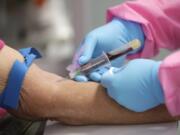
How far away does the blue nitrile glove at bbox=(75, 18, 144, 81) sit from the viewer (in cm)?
77

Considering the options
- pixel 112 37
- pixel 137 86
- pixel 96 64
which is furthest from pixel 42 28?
pixel 137 86

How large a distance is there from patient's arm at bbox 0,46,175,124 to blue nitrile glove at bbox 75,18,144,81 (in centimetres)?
14

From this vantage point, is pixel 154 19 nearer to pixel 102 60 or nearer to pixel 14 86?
pixel 102 60

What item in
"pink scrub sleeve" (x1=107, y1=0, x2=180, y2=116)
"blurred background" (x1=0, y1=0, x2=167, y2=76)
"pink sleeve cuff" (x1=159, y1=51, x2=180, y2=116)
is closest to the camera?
"pink sleeve cuff" (x1=159, y1=51, x2=180, y2=116)

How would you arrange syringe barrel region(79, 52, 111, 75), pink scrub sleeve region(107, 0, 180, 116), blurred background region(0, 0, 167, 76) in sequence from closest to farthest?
syringe barrel region(79, 52, 111, 75), pink scrub sleeve region(107, 0, 180, 116), blurred background region(0, 0, 167, 76)

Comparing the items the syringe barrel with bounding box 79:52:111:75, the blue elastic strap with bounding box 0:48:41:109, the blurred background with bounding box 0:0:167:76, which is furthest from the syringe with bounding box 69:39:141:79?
the blurred background with bounding box 0:0:167:76

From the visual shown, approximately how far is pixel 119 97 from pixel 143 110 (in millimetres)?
46

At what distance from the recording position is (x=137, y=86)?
0.56 m

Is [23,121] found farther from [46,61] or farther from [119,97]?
[46,61]

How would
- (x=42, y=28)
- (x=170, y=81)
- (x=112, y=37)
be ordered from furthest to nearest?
(x=42, y=28) < (x=112, y=37) < (x=170, y=81)

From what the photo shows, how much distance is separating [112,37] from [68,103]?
Result: 0.81ft

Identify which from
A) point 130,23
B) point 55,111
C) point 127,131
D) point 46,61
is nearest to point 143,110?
point 127,131

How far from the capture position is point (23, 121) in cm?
68

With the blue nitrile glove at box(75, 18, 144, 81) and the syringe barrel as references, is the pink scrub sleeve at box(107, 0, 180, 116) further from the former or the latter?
the syringe barrel
